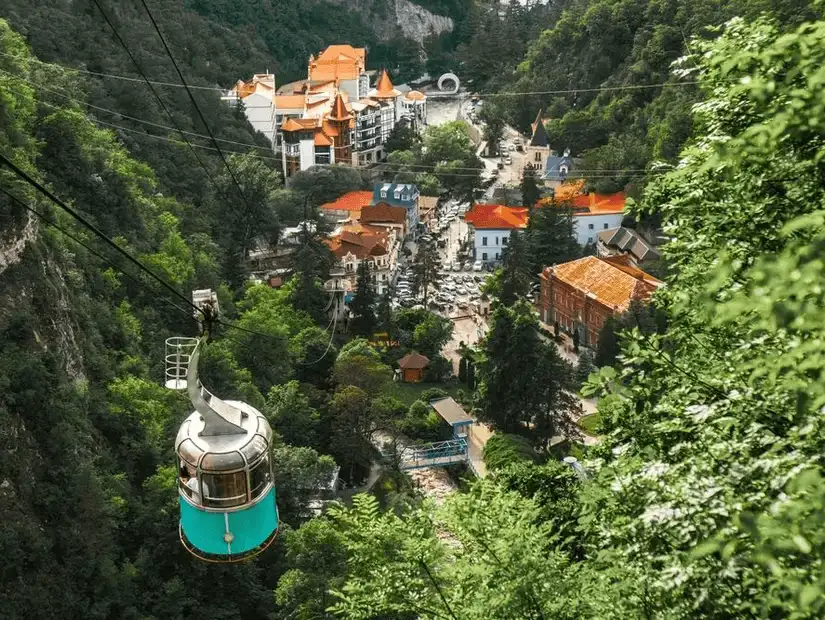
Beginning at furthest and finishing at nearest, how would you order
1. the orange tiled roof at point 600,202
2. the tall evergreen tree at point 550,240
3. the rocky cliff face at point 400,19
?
the rocky cliff face at point 400,19, the orange tiled roof at point 600,202, the tall evergreen tree at point 550,240

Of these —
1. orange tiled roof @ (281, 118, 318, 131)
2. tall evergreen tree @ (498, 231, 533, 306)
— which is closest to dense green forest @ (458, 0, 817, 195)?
tall evergreen tree @ (498, 231, 533, 306)

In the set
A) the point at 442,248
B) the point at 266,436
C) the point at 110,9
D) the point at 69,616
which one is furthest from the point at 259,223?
the point at 266,436

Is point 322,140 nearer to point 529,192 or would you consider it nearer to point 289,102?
point 289,102

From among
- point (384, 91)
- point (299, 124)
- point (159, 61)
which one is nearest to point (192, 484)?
point (159, 61)

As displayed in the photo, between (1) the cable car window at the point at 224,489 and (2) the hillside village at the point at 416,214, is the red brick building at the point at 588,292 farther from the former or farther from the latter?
(1) the cable car window at the point at 224,489

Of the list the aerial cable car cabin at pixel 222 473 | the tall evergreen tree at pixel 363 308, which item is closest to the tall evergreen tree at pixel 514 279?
the tall evergreen tree at pixel 363 308

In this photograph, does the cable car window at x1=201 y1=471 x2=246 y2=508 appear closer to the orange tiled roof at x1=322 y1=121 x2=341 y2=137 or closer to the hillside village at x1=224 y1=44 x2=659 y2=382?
the hillside village at x1=224 y1=44 x2=659 y2=382
